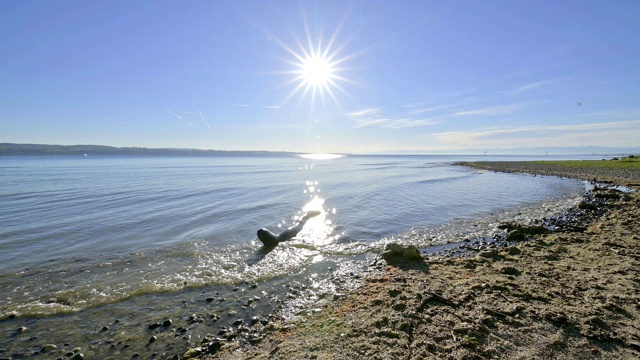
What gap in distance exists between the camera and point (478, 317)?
6203 mm

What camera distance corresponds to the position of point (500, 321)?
6.06 m

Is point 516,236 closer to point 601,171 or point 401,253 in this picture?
point 401,253

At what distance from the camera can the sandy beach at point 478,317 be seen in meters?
5.32

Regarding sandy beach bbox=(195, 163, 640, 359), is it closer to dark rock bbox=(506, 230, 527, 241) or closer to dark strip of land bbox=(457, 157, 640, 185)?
dark rock bbox=(506, 230, 527, 241)

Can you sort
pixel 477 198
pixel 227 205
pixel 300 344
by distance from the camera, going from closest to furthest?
pixel 300 344
pixel 227 205
pixel 477 198

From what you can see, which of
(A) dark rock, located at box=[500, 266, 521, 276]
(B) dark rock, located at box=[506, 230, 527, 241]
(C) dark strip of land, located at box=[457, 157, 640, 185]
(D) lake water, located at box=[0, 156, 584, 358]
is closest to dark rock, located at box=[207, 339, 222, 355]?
(D) lake water, located at box=[0, 156, 584, 358]

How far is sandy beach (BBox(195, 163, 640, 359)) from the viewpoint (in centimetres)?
532

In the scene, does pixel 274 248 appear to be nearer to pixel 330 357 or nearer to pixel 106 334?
pixel 106 334

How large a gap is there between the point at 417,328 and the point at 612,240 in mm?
11083

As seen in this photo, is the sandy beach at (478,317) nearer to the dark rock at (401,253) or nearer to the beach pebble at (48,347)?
the dark rock at (401,253)

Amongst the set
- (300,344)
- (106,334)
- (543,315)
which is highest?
(543,315)

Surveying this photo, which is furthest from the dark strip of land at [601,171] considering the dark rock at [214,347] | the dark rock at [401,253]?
the dark rock at [214,347]

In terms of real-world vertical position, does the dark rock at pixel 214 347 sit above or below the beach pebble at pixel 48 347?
above

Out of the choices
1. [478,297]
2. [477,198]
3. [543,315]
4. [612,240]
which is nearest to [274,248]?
[478,297]
